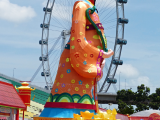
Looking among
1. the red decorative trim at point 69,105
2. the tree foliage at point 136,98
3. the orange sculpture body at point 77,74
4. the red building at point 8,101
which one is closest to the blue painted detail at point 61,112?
the orange sculpture body at point 77,74

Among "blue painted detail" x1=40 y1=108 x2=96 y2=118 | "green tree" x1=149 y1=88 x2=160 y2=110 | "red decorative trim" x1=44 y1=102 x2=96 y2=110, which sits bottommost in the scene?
"blue painted detail" x1=40 y1=108 x2=96 y2=118

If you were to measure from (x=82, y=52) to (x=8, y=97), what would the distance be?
3111 millimetres

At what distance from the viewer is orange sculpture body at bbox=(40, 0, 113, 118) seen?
1201 centimetres

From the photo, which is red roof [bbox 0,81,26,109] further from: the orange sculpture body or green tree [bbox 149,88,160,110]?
green tree [bbox 149,88,160,110]

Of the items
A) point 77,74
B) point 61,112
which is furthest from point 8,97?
point 77,74

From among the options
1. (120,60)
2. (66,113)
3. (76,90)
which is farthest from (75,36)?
(120,60)

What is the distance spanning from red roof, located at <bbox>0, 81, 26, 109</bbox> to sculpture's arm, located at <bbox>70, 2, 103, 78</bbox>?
2338mm

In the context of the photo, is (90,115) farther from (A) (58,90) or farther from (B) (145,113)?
(B) (145,113)

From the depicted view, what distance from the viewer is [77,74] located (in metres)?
12.3

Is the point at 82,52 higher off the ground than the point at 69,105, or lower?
higher

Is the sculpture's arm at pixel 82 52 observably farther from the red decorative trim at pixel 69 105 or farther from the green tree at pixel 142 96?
the green tree at pixel 142 96

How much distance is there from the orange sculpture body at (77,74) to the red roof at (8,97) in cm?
148

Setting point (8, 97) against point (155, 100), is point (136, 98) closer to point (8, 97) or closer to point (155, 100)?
point (155, 100)

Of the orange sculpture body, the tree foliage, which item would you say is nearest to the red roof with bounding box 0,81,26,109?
the orange sculpture body
